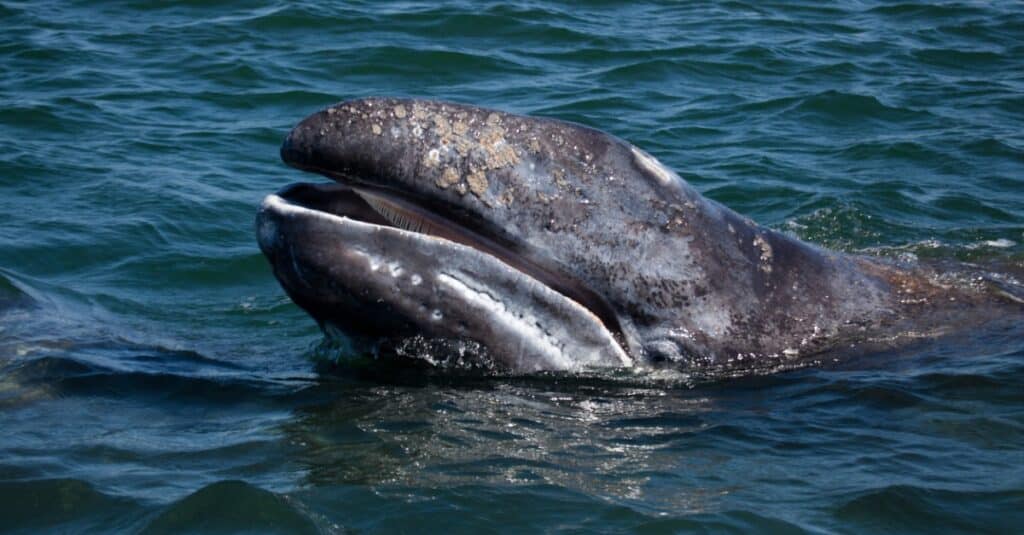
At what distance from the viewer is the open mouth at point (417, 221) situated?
6457mm

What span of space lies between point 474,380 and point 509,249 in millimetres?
676

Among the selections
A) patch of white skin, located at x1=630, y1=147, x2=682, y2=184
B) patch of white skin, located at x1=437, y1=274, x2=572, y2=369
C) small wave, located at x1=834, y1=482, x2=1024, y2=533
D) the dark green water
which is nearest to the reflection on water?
the dark green water

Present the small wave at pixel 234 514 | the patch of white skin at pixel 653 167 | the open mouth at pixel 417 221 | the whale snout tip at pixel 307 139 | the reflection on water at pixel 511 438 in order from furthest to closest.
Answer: the patch of white skin at pixel 653 167 < the open mouth at pixel 417 221 < the whale snout tip at pixel 307 139 < the reflection on water at pixel 511 438 < the small wave at pixel 234 514

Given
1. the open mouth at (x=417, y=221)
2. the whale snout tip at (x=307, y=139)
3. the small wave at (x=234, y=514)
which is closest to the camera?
the small wave at (x=234, y=514)

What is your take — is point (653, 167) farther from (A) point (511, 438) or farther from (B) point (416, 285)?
(A) point (511, 438)

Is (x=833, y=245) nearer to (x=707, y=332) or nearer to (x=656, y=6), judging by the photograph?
(x=707, y=332)

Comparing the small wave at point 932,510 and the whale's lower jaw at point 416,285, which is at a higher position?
the whale's lower jaw at point 416,285

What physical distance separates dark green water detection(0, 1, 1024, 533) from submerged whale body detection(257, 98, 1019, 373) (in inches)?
9.5

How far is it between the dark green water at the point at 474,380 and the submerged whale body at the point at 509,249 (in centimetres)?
24

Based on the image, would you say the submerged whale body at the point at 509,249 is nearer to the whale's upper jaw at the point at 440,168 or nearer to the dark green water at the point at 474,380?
the whale's upper jaw at the point at 440,168

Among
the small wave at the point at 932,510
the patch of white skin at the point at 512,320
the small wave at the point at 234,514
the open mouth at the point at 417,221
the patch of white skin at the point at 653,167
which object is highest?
the patch of white skin at the point at 653,167

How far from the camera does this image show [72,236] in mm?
11469

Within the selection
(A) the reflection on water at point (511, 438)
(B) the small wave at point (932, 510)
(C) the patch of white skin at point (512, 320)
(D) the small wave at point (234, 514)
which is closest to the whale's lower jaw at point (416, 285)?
(C) the patch of white skin at point (512, 320)

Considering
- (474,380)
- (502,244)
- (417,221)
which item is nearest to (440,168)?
(417,221)
